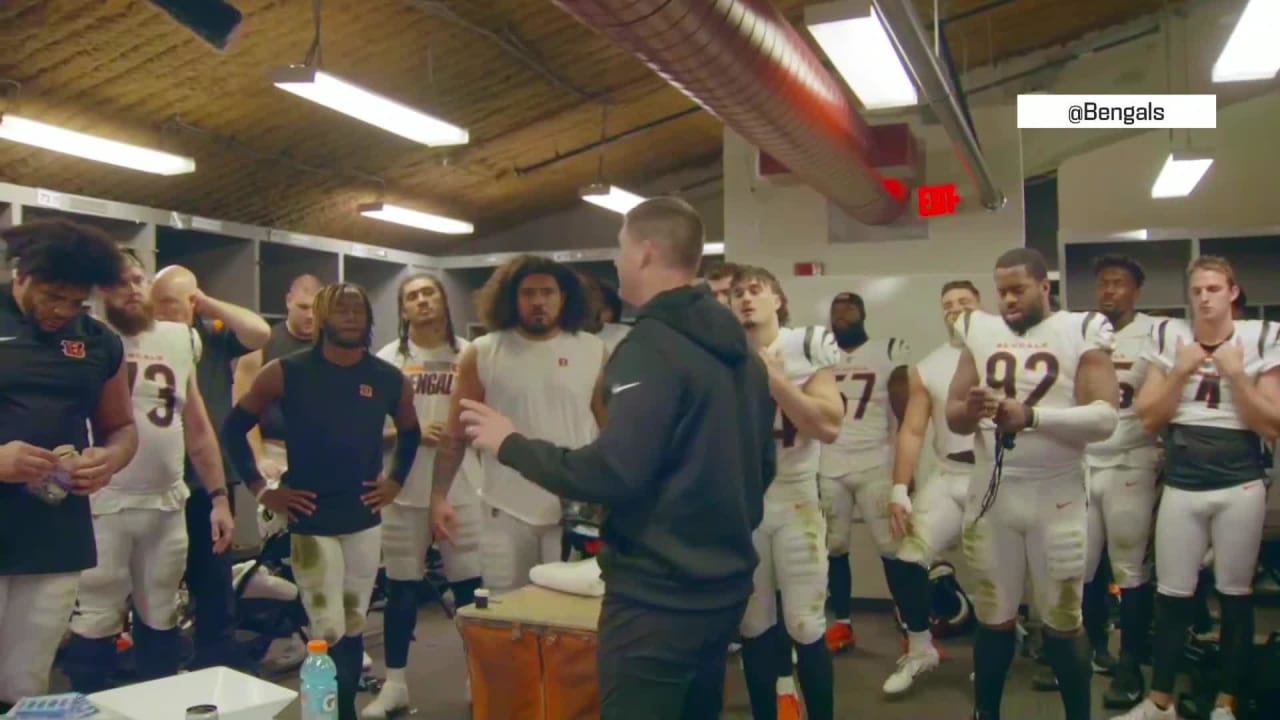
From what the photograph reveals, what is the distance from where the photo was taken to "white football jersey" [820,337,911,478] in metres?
5.70

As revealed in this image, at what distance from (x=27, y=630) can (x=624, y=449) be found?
1669 millimetres

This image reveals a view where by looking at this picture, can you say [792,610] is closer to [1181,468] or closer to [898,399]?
[1181,468]

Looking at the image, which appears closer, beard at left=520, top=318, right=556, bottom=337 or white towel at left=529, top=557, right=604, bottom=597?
white towel at left=529, top=557, right=604, bottom=597

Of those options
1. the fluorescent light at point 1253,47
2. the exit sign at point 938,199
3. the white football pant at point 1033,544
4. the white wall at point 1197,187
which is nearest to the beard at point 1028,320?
the white football pant at point 1033,544

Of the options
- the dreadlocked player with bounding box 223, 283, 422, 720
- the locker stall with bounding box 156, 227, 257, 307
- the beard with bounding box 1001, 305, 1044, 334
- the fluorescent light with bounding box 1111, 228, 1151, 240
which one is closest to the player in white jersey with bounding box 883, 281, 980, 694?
the beard with bounding box 1001, 305, 1044, 334

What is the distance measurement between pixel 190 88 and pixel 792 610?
482cm

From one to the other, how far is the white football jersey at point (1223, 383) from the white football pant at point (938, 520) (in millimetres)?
1126

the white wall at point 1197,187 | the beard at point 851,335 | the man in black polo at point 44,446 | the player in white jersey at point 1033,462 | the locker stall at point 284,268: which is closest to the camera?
the man in black polo at point 44,446

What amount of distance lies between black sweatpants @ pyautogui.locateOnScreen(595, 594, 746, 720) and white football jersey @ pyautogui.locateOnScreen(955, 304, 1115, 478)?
1712 millimetres

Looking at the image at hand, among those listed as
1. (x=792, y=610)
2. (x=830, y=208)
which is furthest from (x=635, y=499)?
(x=830, y=208)

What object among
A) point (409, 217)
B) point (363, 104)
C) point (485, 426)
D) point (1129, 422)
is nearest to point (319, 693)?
point (485, 426)

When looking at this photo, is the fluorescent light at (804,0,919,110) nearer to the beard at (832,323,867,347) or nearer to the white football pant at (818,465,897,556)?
the beard at (832,323,867,347)

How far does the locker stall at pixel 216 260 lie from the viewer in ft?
24.8

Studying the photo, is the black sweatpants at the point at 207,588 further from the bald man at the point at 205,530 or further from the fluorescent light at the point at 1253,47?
the fluorescent light at the point at 1253,47
